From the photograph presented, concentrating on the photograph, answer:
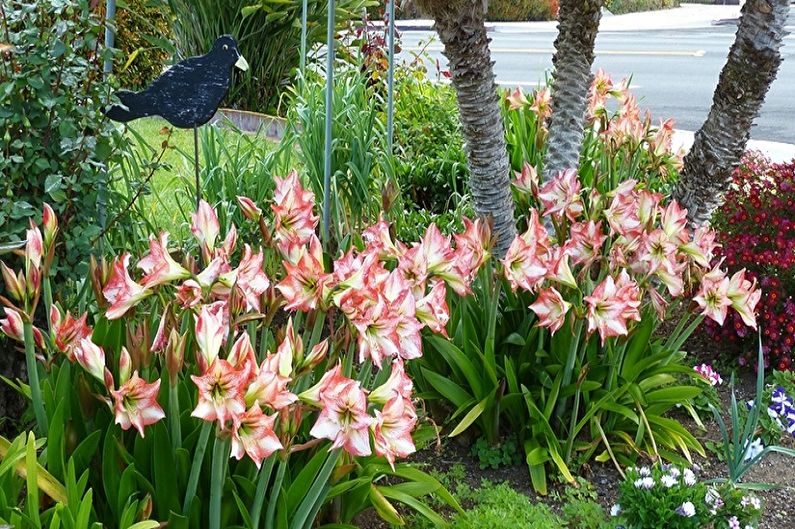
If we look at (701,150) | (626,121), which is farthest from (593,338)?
(626,121)

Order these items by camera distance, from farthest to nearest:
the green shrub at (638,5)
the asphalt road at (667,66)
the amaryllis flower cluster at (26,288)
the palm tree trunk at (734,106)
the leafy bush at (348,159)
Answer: the green shrub at (638,5) → the asphalt road at (667,66) → the leafy bush at (348,159) → the palm tree trunk at (734,106) → the amaryllis flower cluster at (26,288)

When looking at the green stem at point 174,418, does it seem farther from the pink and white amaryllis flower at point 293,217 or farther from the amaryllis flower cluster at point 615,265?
the amaryllis flower cluster at point 615,265

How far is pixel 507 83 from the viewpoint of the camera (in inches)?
517

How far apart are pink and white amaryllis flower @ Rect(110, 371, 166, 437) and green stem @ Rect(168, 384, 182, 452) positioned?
0.06m

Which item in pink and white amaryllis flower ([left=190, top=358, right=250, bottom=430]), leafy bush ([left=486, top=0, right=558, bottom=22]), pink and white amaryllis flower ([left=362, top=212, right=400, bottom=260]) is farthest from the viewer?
leafy bush ([left=486, top=0, right=558, bottom=22])

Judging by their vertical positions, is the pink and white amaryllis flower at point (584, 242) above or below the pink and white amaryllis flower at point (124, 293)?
below

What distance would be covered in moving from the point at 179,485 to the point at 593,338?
5.27 ft

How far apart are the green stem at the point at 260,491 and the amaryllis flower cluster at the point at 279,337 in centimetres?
7

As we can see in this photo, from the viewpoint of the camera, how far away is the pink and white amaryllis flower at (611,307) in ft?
9.32

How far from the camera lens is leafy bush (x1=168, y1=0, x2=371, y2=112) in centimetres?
799

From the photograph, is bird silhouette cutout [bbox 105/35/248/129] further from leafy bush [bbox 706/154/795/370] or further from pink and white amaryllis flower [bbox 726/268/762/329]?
leafy bush [bbox 706/154/795/370]

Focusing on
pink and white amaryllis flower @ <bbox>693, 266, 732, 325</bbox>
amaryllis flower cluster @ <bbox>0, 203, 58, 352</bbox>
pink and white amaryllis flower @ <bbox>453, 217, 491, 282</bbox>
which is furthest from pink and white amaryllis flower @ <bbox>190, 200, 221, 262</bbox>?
pink and white amaryllis flower @ <bbox>693, 266, 732, 325</bbox>

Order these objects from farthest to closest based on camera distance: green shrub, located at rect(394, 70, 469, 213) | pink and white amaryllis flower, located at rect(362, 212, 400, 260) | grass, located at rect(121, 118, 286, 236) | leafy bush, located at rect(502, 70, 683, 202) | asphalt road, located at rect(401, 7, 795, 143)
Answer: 1. asphalt road, located at rect(401, 7, 795, 143)
2. green shrub, located at rect(394, 70, 469, 213)
3. leafy bush, located at rect(502, 70, 683, 202)
4. grass, located at rect(121, 118, 286, 236)
5. pink and white amaryllis flower, located at rect(362, 212, 400, 260)

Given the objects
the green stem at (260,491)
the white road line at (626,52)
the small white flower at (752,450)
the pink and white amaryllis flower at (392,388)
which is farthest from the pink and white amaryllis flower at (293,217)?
the white road line at (626,52)
